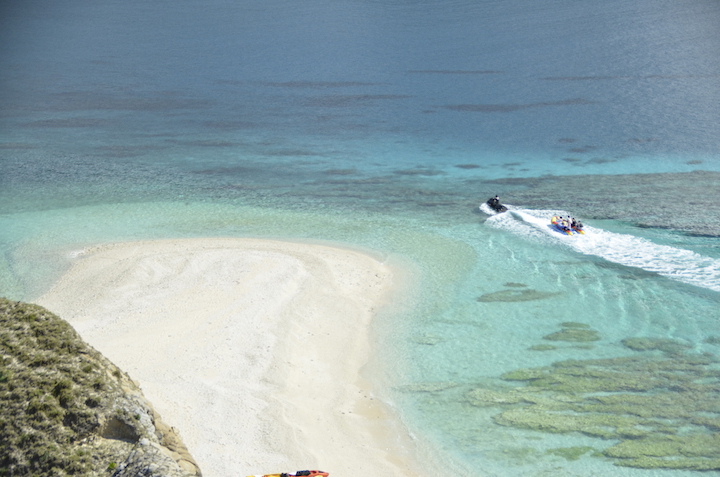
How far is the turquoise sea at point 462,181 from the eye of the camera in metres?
19.2

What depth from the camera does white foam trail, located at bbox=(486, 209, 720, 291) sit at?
2811cm

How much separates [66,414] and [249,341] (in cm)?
1203

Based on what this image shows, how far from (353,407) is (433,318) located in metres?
7.09

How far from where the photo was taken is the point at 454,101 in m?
73.1

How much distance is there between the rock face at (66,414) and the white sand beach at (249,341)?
209 inches

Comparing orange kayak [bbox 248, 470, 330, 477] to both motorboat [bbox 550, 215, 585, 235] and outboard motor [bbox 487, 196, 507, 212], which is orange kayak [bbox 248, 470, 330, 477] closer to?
motorboat [bbox 550, 215, 585, 235]

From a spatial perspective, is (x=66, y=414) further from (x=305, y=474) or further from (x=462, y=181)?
(x=462, y=181)

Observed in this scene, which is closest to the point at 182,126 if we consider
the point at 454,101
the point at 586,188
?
the point at 454,101

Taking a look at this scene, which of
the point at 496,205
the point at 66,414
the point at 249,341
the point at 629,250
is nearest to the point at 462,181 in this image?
the point at 496,205

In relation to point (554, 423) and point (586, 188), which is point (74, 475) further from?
point (586, 188)

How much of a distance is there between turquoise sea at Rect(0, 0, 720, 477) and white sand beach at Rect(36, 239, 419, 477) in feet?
5.02

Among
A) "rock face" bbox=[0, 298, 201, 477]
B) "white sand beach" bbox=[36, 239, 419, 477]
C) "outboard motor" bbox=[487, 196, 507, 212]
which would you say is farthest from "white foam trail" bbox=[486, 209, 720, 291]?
"rock face" bbox=[0, 298, 201, 477]

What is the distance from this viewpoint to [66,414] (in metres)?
9.68

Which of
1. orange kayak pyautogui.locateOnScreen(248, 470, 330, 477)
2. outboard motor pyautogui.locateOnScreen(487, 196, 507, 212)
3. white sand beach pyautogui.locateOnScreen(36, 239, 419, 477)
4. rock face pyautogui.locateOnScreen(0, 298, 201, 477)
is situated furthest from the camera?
outboard motor pyautogui.locateOnScreen(487, 196, 507, 212)
